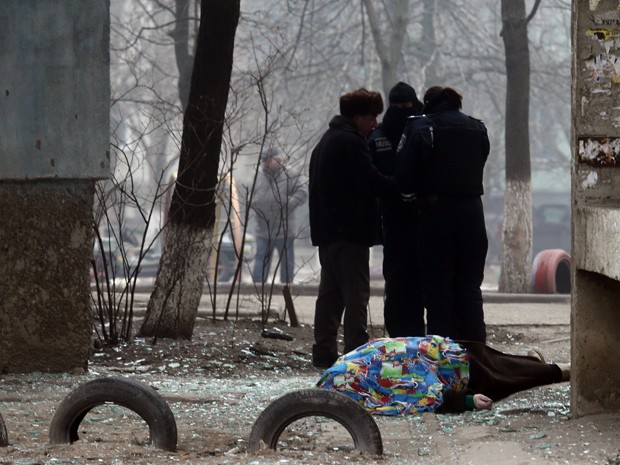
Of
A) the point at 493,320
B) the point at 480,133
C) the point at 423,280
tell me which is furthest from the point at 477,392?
the point at 493,320

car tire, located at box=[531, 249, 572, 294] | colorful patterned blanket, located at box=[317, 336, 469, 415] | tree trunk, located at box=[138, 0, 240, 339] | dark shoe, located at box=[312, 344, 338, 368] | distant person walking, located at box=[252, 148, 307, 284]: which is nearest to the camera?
colorful patterned blanket, located at box=[317, 336, 469, 415]

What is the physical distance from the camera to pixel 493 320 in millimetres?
13117

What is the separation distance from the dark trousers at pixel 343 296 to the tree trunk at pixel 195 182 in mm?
1178

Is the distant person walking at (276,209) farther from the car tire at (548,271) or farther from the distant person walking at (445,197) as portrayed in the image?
the car tire at (548,271)

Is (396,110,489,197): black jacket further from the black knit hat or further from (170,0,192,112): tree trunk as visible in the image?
(170,0,192,112): tree trunk

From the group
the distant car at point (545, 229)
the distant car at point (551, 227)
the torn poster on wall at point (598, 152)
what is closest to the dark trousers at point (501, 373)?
the torn poster on wall at point (598, 152)

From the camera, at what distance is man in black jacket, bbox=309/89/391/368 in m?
8.19

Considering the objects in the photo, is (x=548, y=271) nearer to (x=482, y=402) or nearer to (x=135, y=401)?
(x=482, y=402)

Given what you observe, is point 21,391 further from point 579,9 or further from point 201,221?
point 579,9

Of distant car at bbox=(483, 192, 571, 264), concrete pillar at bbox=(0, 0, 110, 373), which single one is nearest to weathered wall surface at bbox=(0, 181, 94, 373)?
concrete pillar at bbox=(0, 0, 110, 373)

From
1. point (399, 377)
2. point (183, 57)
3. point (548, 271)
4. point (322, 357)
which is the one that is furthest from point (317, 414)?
point (183, 57)

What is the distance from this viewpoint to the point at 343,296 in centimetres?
851

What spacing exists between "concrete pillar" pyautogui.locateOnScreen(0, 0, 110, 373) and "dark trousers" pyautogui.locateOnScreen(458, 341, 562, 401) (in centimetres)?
242

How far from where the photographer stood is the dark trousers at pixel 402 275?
8102 millimetres
